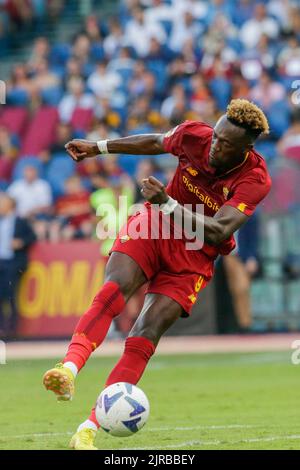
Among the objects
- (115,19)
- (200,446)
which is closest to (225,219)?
(200,446)

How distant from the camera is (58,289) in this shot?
653 inches

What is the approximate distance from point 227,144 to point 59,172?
1169cm

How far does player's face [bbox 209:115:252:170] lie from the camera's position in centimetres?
734

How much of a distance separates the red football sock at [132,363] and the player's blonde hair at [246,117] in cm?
158

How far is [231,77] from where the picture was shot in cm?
1862

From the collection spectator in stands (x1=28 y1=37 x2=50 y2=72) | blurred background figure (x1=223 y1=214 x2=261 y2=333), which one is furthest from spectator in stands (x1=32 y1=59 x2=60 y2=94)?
blurred background figure (x1=223 y1=214 x2=261 y2=333)

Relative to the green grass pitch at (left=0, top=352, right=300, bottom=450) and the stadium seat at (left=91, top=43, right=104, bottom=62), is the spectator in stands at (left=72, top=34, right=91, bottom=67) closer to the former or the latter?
the stadium seat at (left=91, top=43, right=104, bottom=62)

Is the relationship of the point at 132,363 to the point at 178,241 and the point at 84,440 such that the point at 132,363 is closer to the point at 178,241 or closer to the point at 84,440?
the point at 84,440

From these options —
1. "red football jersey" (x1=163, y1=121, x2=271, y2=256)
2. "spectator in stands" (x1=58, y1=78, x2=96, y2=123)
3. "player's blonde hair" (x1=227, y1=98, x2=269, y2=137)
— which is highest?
"spectator in stands" (x1=58, y1=78, x2=96, y2=123)

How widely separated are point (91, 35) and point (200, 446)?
16062 millimetres

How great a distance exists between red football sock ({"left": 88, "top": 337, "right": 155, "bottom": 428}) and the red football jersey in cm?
88

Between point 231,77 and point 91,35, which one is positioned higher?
point 91,35
